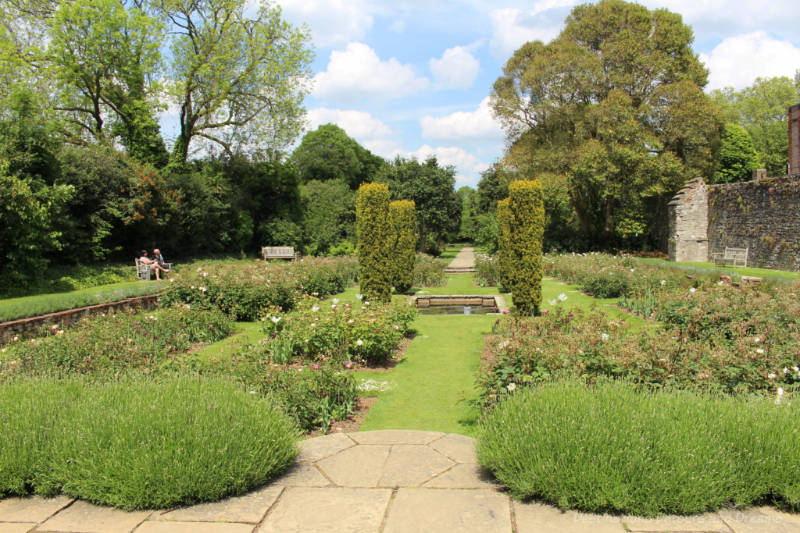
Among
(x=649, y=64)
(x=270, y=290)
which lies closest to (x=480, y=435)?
(x=270, y=290)

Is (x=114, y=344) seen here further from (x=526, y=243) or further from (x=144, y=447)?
(x=526, y=243)

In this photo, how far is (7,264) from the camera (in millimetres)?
12617

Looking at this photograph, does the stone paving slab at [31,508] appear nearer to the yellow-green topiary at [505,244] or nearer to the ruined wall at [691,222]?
the yellow-green topiary at [505,244]

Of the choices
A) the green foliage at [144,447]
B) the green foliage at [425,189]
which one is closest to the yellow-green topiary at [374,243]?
the green foliage at [144,447]

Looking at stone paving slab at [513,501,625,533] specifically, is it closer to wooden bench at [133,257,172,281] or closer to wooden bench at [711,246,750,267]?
wooden bench at [133,257,172,281]

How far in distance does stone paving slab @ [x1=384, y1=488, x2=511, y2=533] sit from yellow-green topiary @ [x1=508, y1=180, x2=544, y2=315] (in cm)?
680

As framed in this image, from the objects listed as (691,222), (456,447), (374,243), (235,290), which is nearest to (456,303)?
(374,243)

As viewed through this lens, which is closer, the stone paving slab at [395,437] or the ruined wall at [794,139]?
the stone paving slab at [395,437]

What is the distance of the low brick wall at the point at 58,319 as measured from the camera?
724cm

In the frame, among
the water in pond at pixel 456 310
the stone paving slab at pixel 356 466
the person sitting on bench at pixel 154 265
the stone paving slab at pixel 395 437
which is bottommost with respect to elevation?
the water in pond at pixel 456 310

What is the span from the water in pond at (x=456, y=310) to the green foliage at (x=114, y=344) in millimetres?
4892

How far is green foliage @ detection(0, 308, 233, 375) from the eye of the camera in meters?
5.16

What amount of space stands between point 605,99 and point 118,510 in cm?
2321

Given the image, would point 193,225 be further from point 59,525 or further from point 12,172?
point 59,525
